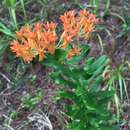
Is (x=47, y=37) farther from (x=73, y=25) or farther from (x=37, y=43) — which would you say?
(x=73, y=25)

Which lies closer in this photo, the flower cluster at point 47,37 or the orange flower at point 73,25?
the flower cluster at point 47,37

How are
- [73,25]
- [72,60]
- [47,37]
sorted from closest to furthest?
1. [47,37]
2. [73,25]
3. [72,60]

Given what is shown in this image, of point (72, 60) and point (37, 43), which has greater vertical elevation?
point (37, 43)

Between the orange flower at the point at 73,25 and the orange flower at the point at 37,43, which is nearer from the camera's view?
the orange flower at the point at 37,43

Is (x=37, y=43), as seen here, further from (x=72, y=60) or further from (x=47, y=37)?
(x=72, y=60)

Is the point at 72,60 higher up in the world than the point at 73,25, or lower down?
lower down

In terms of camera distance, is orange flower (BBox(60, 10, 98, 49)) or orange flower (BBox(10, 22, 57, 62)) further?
orange flower (BBox(60, 10, 98, 49))

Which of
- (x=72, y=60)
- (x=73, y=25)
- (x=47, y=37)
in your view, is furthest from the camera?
(x=72, y=60)

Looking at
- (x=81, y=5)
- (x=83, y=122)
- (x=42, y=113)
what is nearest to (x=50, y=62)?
(x=83, y=122)

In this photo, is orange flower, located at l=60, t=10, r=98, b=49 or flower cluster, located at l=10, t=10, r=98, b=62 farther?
orange flower, located at l=60, t=10, r=98, b=49

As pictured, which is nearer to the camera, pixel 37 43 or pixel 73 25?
pixel 37 43

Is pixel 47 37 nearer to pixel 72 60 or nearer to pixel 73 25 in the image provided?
pixel 73 25

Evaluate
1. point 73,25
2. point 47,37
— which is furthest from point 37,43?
point 73,25

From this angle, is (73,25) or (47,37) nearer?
(47,37)
